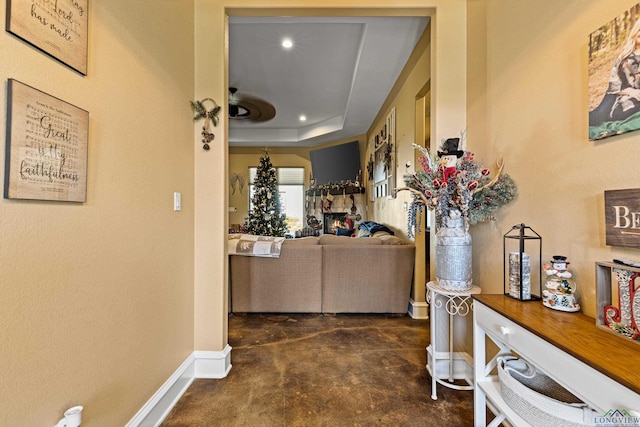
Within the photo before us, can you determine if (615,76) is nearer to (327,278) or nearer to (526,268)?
(526,268)

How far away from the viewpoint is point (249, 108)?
17.0ft

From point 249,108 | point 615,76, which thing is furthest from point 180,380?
point 249,108

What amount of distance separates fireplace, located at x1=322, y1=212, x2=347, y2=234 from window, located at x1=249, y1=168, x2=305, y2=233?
861 mm

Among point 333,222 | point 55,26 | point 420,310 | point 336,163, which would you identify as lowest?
point 420,310

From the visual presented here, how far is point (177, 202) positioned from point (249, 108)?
3968mm

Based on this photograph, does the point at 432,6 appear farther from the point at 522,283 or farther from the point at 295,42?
the point at 522,283

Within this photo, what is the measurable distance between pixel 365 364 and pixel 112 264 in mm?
1864

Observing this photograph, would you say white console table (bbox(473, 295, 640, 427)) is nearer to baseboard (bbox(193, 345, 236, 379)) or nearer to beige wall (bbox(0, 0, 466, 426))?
beige wall (bbox(0, 0, 466, 426))

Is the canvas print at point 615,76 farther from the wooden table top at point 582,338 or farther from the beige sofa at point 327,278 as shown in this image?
the beige sofa at point 327,278

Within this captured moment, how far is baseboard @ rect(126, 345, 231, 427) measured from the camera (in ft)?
4.74

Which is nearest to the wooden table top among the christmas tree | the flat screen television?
the christmas tree

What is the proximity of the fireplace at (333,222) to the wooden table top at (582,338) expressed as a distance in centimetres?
534

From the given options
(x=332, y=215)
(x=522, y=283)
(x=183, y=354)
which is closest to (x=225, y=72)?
→ (x=183, y=354)

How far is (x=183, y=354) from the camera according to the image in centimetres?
186
